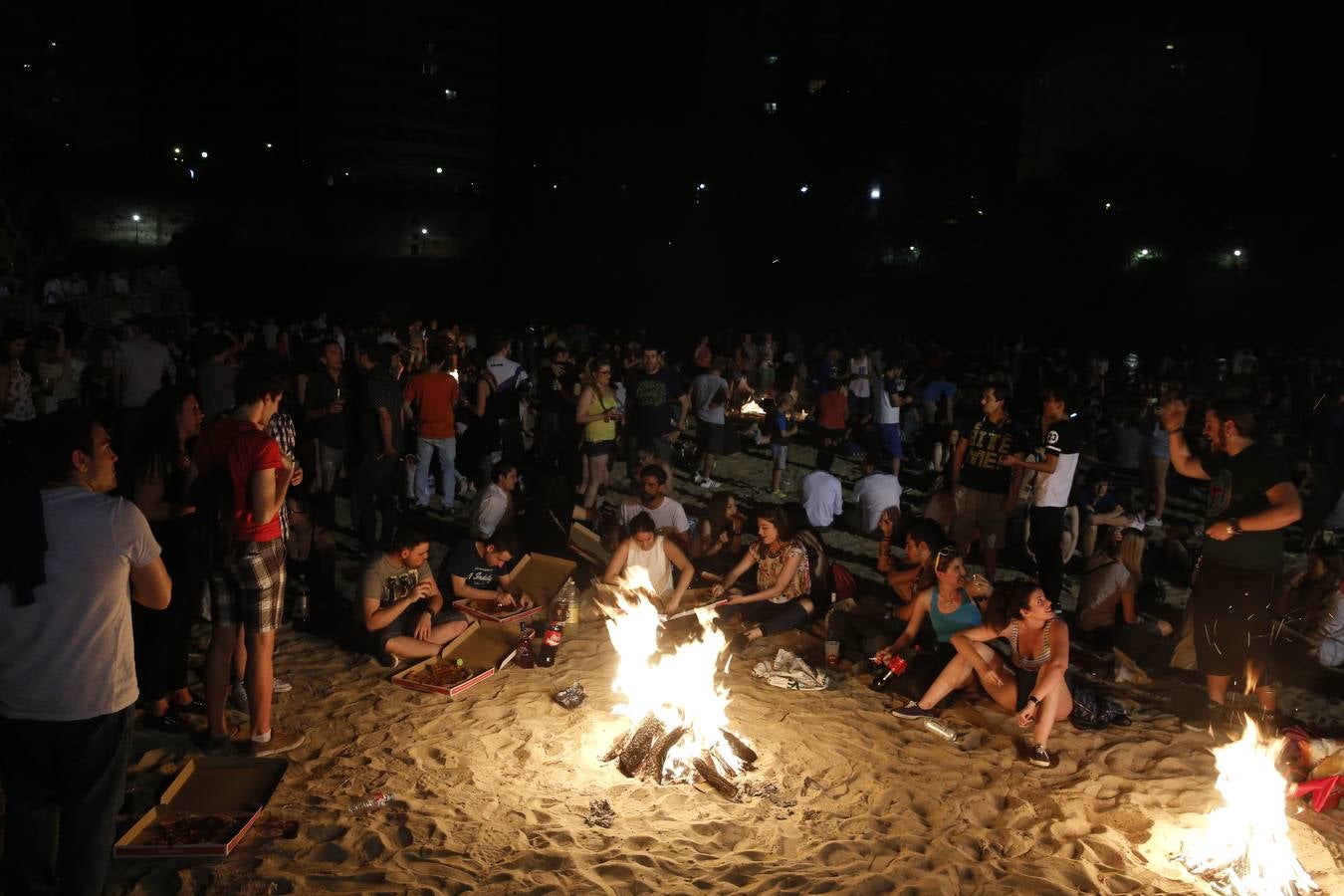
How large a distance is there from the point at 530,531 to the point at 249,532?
4491mm

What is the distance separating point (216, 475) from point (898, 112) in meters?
46.2

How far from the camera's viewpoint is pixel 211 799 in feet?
16.3

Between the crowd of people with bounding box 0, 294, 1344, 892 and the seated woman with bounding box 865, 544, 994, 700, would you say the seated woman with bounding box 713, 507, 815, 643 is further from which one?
the seated woman with bounding box 865, 544, 994, 700

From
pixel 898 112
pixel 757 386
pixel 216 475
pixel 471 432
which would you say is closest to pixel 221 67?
pixel 898 112

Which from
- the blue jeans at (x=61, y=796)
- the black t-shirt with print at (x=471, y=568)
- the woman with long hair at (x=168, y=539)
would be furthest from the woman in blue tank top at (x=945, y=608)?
the blue jeans at (x=61, y=796)

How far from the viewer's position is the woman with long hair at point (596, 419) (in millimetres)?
10281

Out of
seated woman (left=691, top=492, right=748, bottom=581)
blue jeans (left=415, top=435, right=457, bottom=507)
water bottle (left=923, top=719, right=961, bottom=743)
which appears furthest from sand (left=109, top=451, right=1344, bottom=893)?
blue jeans (left=415, top=435, right=457, bottom=507)

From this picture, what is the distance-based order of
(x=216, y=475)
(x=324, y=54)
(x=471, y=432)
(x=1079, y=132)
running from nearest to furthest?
(x=216, y=475) < (x=471, y=432) < (x=1079, y=132) < (x=324, y=54)

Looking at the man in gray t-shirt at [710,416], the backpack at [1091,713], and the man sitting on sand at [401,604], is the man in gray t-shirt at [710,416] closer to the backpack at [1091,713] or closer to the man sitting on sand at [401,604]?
the man sitting on sand at [401,604]

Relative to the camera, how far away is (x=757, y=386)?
1847 cm

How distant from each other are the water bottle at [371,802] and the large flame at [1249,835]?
4.20m

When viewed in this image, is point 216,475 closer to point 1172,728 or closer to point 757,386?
point 1172,728

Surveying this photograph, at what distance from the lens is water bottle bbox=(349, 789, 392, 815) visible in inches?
200

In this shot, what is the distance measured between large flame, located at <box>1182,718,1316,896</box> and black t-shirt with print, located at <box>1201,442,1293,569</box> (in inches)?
48.0
